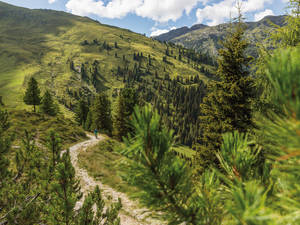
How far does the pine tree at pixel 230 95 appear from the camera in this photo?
1018cm

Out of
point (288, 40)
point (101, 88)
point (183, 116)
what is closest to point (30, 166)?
point (288, 40)

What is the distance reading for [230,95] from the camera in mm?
10219

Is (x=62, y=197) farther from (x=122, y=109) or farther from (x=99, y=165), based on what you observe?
(x=122, y=109)

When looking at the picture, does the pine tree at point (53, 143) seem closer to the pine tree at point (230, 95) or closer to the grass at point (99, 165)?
the grass at point (99, 165)

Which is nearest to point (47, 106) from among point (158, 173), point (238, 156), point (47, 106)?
point (47, 106)

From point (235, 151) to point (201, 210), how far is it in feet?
1.80

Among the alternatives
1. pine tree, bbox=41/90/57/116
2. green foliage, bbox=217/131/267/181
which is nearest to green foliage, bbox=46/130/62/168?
green foliage, bbox=217/131/267/181

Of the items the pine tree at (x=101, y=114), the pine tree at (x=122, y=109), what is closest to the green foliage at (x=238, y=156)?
the pine tree at (x=122, y=109)

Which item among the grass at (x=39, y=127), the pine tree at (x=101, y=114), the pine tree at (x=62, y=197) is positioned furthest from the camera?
the pine tree at (x=101, y=114)

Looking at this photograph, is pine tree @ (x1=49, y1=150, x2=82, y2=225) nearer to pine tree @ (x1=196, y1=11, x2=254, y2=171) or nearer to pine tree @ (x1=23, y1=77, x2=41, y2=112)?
pine tree @ (x1=196, y1=11, x2=254, y2=171)

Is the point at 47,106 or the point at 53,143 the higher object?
the point at 53,143

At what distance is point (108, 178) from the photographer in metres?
15.7

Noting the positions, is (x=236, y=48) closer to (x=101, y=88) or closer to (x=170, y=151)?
(x=170, y=151)

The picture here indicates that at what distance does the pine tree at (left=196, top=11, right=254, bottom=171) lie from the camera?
10180 millimetres
